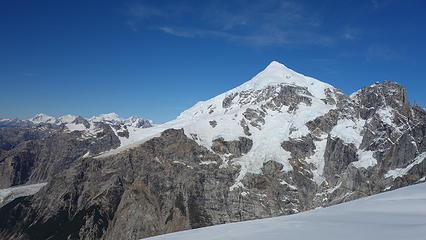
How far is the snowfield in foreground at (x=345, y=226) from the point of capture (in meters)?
10.8

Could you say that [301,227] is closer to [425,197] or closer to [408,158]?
[425,197]

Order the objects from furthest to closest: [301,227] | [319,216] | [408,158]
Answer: [408,158]
[319,216]
[301,227]

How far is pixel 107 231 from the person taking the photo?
19925cm

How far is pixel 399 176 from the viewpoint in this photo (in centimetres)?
18750

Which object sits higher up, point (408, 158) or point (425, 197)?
point (425, 197)

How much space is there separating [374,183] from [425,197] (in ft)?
655

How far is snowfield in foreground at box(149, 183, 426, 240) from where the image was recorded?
10.8m

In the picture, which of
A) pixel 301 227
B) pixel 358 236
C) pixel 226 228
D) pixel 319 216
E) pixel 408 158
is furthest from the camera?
pixel 408 158

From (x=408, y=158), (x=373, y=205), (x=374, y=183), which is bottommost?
(x=374, y=183)

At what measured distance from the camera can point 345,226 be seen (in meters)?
12.0

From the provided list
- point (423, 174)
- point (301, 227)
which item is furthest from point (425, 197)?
point (423, 174)

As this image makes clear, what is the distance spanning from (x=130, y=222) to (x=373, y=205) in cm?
19833

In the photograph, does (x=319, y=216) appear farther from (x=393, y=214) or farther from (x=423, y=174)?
(x=423, y=174)

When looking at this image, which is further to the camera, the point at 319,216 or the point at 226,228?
the point at 319,216
